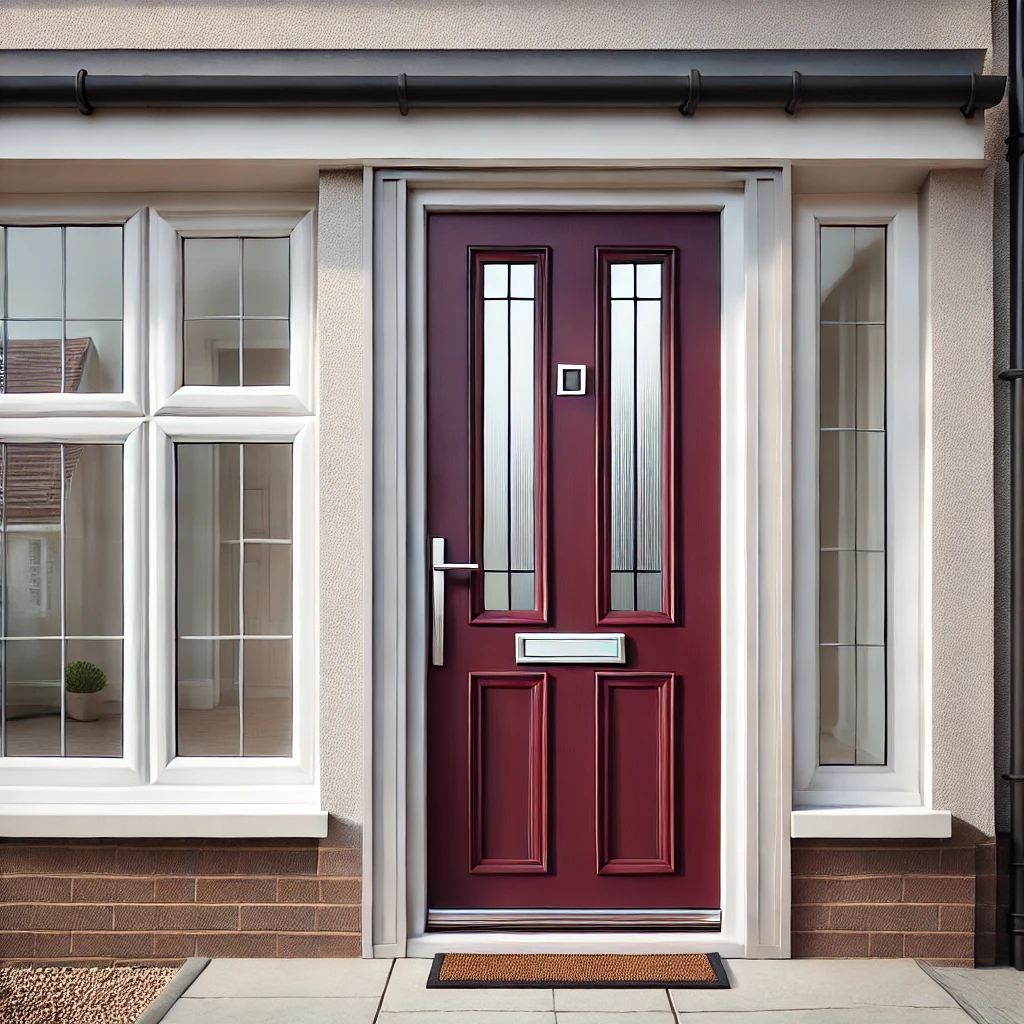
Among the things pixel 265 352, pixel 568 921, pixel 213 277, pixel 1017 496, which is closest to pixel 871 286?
pixel 1017 496

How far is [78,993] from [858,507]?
2787 millimetres

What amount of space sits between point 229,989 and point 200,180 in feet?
8.01

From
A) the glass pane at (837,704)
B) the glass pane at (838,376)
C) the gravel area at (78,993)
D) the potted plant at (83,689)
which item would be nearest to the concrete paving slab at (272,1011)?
the gravel area at (78,993)

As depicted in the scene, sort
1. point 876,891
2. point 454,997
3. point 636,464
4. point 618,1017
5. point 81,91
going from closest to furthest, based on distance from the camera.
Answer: point 618,1017 → point 454,997 → point 81,91 → point 876,891 → point 636,464

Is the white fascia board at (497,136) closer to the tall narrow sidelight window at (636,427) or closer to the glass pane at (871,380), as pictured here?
the tall narrow sidelight window at (636,427)

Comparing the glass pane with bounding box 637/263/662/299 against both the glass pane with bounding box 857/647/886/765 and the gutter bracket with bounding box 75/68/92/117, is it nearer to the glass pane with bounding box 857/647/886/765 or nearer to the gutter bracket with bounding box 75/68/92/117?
the glass pane with bounding box 857/647/886/765

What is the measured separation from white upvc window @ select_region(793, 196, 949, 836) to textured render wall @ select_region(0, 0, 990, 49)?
0.50 m

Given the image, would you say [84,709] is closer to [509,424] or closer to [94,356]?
[94,356]

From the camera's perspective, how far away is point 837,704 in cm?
291

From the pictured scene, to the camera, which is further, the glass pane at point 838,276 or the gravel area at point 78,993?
the glass pane at point 838,276

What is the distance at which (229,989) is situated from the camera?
2.65m

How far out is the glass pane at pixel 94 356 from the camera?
296 centimetres

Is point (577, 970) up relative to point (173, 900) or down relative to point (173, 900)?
down

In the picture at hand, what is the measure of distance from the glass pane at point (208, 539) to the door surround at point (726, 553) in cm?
49
